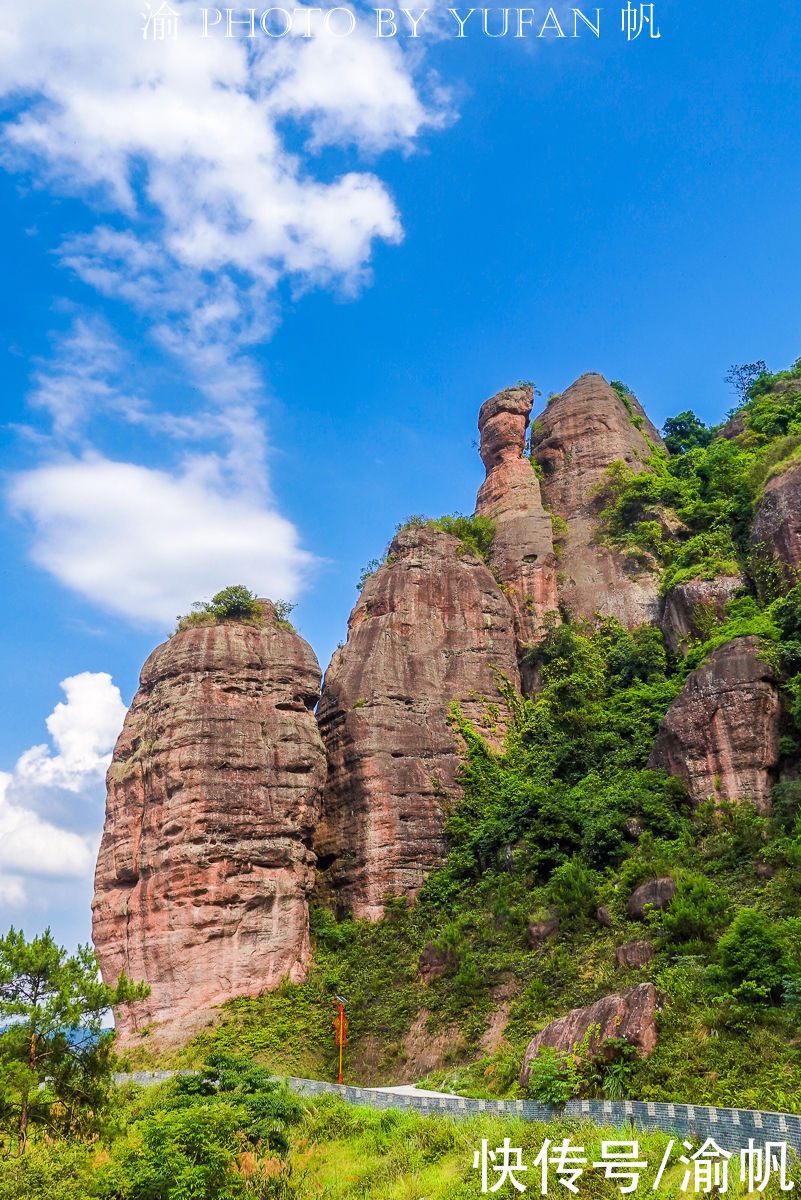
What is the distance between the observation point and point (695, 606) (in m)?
33.0

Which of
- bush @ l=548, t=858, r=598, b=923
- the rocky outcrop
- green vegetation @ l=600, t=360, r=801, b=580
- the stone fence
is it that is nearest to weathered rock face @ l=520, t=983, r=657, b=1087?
the stone fence

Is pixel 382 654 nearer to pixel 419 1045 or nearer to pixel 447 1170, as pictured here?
pixel 419 1045

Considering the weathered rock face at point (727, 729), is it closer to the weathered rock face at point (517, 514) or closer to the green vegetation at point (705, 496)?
the green vegetation at point (705, 496)

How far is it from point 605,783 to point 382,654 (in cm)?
1002

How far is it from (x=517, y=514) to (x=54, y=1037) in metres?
30.5

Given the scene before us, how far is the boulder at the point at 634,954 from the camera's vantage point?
2103 cm

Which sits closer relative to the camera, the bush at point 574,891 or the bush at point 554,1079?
the bush at point 554,1079

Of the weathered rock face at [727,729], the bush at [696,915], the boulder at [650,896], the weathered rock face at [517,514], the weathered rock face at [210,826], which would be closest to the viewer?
the bush at [696,915]

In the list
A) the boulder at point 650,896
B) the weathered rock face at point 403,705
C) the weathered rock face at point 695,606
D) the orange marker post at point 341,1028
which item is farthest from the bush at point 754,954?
the weathered rock face at point 695,606

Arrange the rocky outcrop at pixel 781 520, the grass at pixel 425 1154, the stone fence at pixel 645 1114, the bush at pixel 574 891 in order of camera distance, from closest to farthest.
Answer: the stone fence at pixel 645 1114 → the grass at pixel 425 1154 → the bush at pixel 574 891 → the rocky outcrop at pixel 781 520

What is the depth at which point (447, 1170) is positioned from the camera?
55.1ft

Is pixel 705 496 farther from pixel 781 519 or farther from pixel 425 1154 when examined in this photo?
pixel 425 1154

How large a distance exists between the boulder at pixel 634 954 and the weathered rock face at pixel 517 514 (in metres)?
18.5

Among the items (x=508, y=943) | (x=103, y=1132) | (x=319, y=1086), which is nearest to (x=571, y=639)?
(x=508, y=943)
